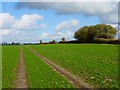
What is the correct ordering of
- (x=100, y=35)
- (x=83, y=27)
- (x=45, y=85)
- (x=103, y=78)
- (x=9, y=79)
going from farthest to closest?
1. (x=83, y=27)
2. (x=100, y=35)
3. (x=9, y=79)
4. (x=103, y=78)
5. (x=45, y=85)

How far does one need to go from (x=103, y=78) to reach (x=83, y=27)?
171 meters

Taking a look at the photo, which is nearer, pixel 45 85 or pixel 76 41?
pixel 45 85

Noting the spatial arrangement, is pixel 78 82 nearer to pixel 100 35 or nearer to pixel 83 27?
pixel 100 35

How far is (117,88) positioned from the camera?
15609 mm

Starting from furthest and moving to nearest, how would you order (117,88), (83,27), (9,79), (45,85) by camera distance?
(83,27) → (9,79) → (45,85) → (117,88)

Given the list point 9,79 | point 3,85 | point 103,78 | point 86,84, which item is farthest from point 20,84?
point 103,78

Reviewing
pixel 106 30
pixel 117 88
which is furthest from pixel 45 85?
pixel 106 30

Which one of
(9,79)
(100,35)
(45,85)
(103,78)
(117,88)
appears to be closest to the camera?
(117,88)

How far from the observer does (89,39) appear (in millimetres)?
172250

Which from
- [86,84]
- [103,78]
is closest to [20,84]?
[86,84]

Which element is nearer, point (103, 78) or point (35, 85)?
point (35, 85)

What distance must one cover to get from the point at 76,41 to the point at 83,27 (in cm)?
1573

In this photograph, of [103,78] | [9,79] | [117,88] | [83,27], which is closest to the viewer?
[117,88]

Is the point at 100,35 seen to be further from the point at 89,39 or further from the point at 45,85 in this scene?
the point at 45,85
